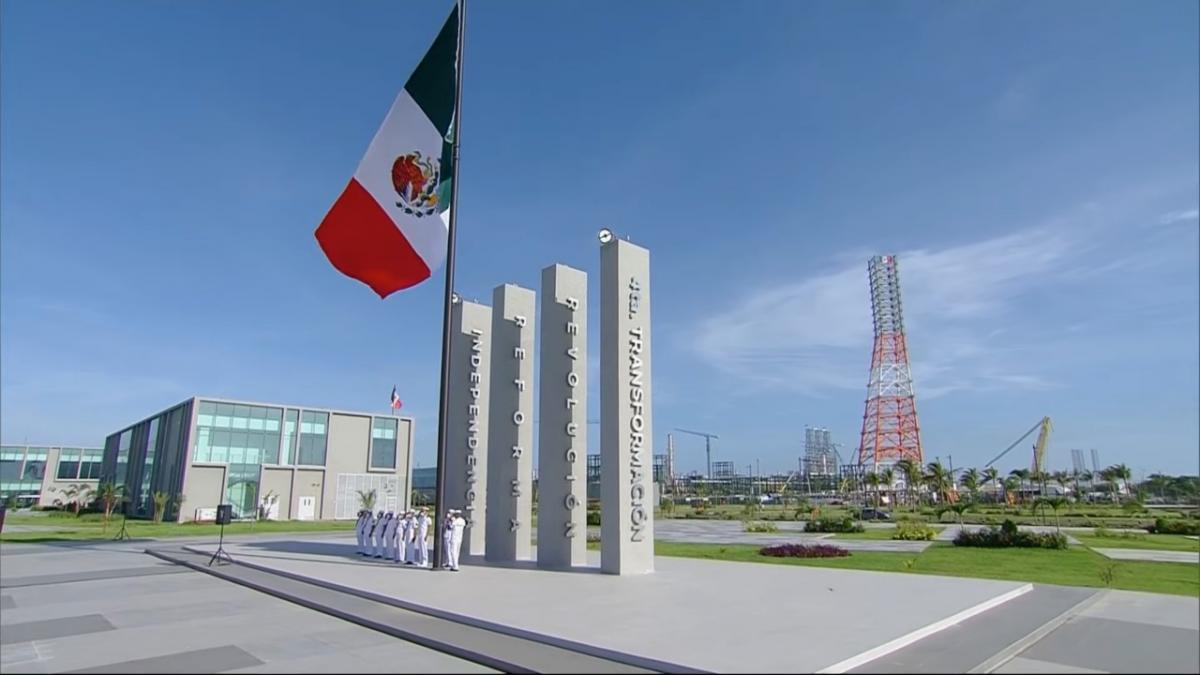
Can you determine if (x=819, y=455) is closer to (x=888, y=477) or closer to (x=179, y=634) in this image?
(x=888, y=477)

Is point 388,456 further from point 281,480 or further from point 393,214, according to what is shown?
point 393,214

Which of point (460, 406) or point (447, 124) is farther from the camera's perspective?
point (460, 406)

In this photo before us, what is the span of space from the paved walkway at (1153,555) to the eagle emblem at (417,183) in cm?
1986

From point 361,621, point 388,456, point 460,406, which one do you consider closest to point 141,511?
point 388,456

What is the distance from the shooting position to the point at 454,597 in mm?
11750

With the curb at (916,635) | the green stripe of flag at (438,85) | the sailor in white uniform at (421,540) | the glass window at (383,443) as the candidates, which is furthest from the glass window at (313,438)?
the curb at (916,635)

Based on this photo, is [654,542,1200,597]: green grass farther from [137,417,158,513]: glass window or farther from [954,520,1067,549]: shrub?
[137,417,158,513]: glass window

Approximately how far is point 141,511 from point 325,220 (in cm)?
5676

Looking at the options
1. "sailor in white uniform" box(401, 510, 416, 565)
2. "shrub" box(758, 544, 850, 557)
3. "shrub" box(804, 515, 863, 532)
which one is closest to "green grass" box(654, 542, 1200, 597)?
"shrub" box(758, 544, 850, 557)

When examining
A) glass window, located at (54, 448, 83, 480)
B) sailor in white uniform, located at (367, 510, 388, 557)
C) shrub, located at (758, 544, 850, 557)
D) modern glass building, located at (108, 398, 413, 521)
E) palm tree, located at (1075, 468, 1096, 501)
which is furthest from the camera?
glass window, located at (54, 448, 83, 480)

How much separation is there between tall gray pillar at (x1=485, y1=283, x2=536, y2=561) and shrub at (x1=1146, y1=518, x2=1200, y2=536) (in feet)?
78.2

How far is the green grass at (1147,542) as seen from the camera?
19800 millimetres

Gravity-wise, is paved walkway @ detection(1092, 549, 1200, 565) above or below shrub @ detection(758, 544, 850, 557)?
above

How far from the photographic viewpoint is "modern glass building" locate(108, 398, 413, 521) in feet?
164
